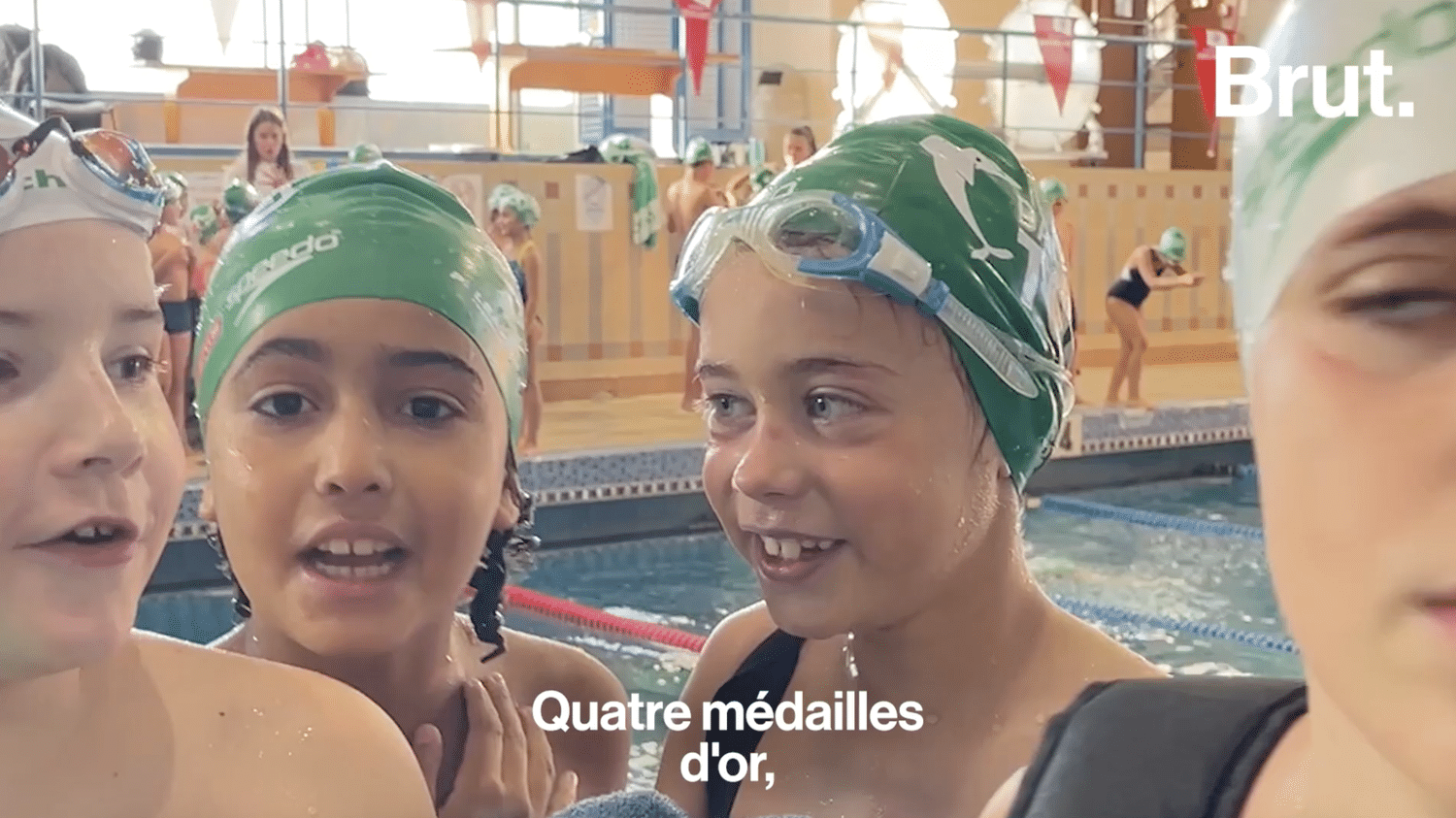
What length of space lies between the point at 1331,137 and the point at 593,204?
881 cm

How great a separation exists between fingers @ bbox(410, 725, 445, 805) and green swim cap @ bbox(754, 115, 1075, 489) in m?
0.63

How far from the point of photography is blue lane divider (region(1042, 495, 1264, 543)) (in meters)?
6.93

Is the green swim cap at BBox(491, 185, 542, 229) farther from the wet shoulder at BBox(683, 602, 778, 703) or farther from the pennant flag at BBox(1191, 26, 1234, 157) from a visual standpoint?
the wet shoulder at BBox(683, 602, 778, 703)

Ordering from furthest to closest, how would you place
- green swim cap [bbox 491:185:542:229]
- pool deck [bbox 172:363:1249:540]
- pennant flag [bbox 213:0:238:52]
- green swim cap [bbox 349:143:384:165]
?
1. pennant flag [bbox 213:0:238:52]
2. pool deck [bbox 172:363:1249:540]
3. green swim cap [bbox 491:185:542:229]
4. green swim cap [bbox 349:143:384:165]

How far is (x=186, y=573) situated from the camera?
11.2 feet

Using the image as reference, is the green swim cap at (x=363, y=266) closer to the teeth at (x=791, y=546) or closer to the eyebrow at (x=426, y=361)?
the eyebrow at (x=426, y=361)

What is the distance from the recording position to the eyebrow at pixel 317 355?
4.62ft

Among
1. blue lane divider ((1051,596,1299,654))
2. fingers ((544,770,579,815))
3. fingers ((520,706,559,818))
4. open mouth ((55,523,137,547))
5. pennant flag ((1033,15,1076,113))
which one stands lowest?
blue lane divider ((1051,596,1299,654))

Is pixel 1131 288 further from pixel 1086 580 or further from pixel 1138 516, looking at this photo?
pixel 1086 580

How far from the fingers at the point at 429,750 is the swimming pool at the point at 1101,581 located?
1.89 metres

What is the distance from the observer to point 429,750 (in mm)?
1538

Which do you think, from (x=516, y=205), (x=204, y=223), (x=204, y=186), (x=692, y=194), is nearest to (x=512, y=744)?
(x=204, y=223)

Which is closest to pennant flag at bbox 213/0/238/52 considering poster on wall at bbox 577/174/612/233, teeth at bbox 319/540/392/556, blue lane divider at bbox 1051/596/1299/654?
poster on wall at bbox 577/174/612/233

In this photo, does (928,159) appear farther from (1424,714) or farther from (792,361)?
(1424,714)
